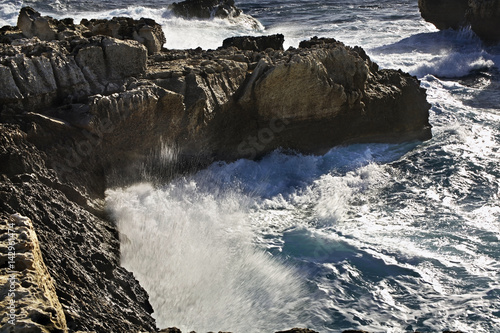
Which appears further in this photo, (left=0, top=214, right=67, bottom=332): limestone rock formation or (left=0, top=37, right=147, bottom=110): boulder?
(left=0, top=37, right=147, bottom=110): boulder

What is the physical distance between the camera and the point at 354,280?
673 cm

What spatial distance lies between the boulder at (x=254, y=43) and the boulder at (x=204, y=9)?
11.7 metres

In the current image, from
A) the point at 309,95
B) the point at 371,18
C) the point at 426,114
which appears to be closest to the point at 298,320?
the point at 309,95

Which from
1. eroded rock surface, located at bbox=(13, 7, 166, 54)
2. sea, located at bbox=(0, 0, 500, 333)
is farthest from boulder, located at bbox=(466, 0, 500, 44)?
eroded rock surface, located at bbox=(13, 7, 166, 54)

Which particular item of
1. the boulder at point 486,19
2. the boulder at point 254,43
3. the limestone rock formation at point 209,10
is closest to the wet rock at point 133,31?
the boulder at point 254,43

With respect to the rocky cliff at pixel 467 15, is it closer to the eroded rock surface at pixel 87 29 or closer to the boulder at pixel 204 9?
the boulder at pixel 204 9

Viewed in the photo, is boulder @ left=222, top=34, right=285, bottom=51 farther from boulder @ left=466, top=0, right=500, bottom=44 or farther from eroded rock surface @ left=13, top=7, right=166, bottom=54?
boulder @ left=466, top=0, right=500, bottom=44

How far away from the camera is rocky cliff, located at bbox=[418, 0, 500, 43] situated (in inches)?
736

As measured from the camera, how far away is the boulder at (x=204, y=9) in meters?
22.7

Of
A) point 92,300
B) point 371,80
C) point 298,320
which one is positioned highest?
point 371,80

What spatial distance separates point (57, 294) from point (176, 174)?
3.10 meters

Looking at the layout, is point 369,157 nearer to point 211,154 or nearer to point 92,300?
point 211,154

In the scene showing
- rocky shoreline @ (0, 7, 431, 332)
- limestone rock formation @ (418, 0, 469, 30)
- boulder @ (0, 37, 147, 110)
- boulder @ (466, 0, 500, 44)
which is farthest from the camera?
limestone rock formation @ (418, 0, 469, 30)

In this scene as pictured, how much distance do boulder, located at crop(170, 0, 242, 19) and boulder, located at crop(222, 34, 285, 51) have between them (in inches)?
461
